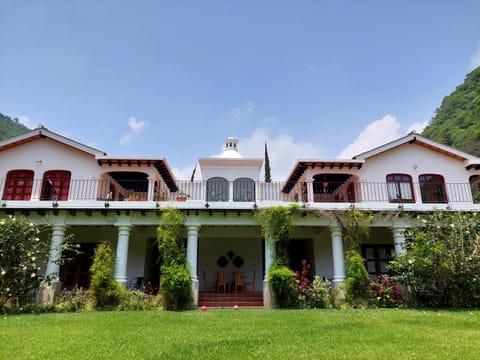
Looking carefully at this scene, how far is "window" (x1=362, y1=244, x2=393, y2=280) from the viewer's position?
1545 centimetres

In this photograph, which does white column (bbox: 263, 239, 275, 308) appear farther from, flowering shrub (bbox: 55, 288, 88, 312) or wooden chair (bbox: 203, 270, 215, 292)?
flowering shrub (bbox: 55, 288, 88, 312)

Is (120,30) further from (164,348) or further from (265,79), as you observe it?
(164,348)

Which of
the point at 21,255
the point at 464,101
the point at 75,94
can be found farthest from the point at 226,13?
the point at 464,101

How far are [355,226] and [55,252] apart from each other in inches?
424

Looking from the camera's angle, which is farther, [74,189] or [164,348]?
[74,189]

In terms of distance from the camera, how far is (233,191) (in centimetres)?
1730

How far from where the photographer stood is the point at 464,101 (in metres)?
36.7

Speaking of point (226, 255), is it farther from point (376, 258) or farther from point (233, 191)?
point (376, 258)

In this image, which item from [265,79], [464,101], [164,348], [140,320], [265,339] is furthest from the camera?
[464,101]

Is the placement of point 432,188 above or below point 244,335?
above

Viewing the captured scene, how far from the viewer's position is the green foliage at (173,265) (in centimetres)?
1098

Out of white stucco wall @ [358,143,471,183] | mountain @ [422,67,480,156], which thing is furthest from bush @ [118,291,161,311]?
mountain @ [422,67,480,156]

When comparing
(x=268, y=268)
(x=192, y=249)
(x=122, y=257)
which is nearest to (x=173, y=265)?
(x=192, y=249)

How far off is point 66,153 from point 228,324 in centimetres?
1212
